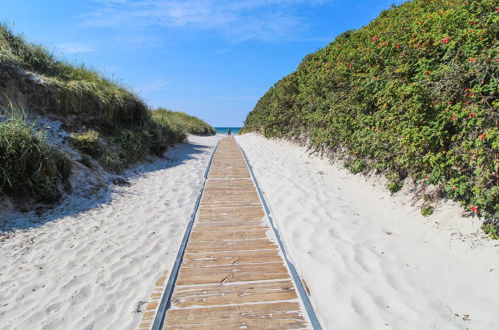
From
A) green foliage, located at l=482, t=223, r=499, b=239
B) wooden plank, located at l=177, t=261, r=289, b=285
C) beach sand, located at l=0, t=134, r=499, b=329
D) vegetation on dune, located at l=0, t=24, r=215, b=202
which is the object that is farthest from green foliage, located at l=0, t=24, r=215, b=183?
green foliage, located at l=482, t=223, r=499, b=239

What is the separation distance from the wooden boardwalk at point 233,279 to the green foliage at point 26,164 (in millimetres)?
2945

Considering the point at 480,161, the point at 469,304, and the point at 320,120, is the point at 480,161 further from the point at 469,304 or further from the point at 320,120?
the point at 320,120

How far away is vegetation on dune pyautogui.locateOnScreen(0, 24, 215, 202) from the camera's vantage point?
4918 mm

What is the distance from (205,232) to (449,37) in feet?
16.0

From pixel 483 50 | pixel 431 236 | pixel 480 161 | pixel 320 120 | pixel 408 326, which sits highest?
pixel 483 50

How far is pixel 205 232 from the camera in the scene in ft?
14.3

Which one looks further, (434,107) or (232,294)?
(434,107)

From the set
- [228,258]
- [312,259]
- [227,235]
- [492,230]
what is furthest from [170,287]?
[492,230]

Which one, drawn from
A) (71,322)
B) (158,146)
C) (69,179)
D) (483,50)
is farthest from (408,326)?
(158,146)

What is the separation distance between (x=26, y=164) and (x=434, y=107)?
22.6 feet

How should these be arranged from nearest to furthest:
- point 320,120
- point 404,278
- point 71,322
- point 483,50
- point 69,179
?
point 71,322
point 404,278
point 483,50
point 69,179
point 320,120

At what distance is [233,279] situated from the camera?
321 cm

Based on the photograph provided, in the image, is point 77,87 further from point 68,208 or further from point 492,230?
point 492,230

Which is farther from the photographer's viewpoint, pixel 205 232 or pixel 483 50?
pixel 205 232
